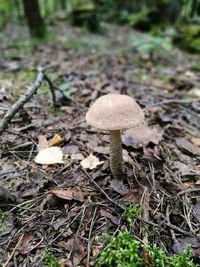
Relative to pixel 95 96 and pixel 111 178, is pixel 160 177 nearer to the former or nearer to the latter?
pixel 111 178

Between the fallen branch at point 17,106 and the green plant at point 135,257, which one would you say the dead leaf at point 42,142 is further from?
the green plant at point 135,257

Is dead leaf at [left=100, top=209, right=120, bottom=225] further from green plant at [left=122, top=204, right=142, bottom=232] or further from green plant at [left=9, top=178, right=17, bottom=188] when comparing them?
green plant at [left=9, top=178, right=17, bottom=188]

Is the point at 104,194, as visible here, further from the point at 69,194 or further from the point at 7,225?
the point at 7,225

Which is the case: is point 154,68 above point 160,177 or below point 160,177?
below

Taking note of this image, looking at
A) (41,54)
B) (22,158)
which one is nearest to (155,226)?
(22,158)

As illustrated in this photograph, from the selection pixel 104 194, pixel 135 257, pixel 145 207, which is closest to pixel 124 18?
pixel 104 194
